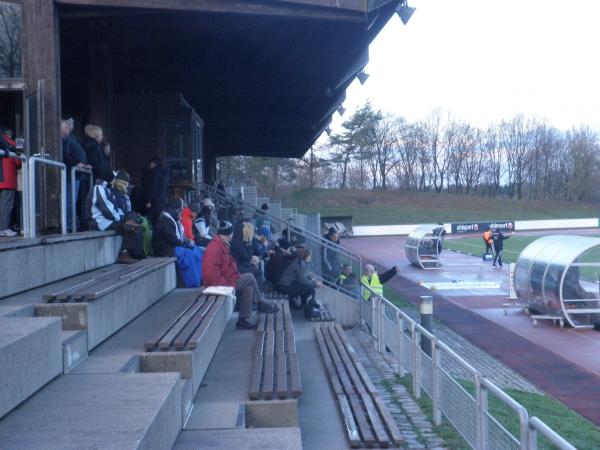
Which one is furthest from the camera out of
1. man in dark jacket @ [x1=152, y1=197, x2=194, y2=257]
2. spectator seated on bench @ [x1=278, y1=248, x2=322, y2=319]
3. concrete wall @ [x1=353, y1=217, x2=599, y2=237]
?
concrete wall @ [x1=353, y1=217, x2=599, y2=237]

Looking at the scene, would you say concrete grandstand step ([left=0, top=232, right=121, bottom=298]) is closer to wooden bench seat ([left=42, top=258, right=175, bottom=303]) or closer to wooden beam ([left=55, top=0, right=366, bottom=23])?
wooden bench seat ([left=42, top=258, right=175, bottom=303])

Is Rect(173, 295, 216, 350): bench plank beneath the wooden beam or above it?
beneath

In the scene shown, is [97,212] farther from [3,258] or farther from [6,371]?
[6,371]

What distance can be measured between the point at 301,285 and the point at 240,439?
8810mm

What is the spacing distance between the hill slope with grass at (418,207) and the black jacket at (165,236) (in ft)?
226

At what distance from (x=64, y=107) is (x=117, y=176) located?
31.2 feet

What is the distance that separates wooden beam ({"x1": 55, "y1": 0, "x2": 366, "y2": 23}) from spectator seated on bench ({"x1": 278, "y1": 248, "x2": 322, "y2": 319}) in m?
4.34

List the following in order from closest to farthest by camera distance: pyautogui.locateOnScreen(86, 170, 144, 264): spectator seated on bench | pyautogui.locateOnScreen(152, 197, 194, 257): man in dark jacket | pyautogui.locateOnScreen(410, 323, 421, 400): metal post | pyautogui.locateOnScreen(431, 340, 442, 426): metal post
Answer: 1. pyautogui.locateOnScreen(431, 340, 442, 426): metal post
2. pyautogui.locateOnScreen(410, 323, 421, 400): metal post
3. pyautogui.locateOnScreen(86, 170, 144, 264): spectator seated on bench
4. pyautogui.locateOnScreen(152, 197, 194, 257): man in dark jacket

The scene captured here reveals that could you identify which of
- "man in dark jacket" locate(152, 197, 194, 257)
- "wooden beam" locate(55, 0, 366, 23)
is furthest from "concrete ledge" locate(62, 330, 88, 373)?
"wooden beam" locate(55, 0, 366, 23)

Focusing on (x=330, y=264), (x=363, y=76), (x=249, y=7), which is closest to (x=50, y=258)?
(x=249, y=7)

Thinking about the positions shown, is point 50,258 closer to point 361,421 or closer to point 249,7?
point 361,421

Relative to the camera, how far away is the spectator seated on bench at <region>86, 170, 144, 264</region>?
1009 centimetres

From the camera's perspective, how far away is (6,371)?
405 centimetres

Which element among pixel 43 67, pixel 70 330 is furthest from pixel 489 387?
pixel 43 67
